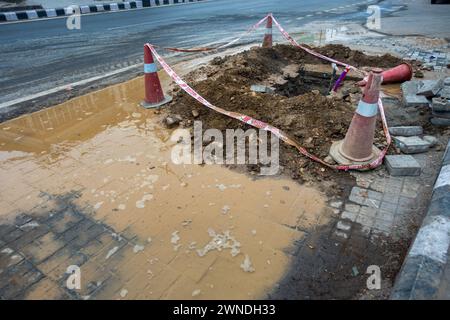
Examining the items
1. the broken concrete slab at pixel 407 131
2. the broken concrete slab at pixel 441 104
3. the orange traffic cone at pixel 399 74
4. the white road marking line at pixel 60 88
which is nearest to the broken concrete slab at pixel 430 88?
the broken concrete slab at pixel 441 104

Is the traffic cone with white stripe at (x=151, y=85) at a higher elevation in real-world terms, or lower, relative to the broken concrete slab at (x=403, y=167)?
higher

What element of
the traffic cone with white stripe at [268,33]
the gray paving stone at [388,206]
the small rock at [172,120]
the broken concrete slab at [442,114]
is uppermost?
the traffic cone with white stripe at [268,33]

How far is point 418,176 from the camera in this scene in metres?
3.58

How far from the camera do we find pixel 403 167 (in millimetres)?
3533

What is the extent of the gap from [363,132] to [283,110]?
1.43 meters

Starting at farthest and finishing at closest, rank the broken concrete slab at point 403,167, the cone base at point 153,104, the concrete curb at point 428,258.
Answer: the cone base at point 153,104
the broken concrete slab at point 403,167
the concrete curb at point 428,258

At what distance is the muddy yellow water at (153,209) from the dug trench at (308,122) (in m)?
0.18

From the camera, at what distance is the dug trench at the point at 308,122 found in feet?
8.24

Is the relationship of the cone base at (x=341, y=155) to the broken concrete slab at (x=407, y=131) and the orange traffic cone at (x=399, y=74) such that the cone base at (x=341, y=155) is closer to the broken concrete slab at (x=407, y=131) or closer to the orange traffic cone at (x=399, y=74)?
the broken concrete slab at (x=407, y=131)

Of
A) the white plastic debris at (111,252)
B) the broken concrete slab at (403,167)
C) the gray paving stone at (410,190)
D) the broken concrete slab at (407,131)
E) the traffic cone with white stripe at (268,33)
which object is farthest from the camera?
the traffic cone with white stripe at (268,33)

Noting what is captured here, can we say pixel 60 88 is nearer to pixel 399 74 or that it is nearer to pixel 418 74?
pixel 399 74

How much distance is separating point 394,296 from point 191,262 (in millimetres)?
1517

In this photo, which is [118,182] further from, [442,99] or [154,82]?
[442,99]
